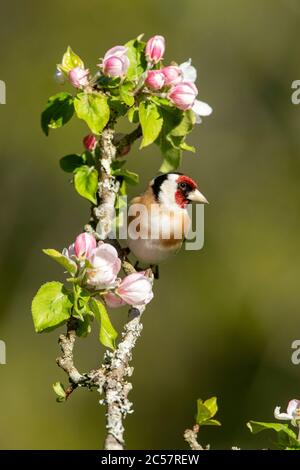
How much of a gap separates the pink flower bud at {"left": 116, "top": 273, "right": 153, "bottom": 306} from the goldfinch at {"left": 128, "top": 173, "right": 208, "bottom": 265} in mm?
754

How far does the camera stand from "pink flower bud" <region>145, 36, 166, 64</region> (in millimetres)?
2287

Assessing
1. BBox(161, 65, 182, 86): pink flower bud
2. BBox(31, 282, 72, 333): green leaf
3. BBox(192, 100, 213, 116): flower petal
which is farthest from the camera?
BBox(192, 100, 213, 116): flower petal

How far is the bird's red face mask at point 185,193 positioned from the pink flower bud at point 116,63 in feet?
2.62

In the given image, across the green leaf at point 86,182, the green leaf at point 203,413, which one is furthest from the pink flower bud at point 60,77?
the green leaf at point 203,413

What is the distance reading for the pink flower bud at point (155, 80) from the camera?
223 centimetres

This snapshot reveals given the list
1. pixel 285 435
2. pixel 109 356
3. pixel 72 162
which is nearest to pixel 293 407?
pixel 285 435

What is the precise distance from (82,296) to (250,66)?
4215 mm

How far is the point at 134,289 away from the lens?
2031 millimetres

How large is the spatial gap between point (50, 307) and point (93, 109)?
526 mm

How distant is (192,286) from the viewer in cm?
571

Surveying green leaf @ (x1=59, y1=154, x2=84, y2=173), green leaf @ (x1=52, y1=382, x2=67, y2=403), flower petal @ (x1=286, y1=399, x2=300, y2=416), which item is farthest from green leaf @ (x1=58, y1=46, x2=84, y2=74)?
flower petal @ (x1=286, y1=399, x2=300, y2=416)

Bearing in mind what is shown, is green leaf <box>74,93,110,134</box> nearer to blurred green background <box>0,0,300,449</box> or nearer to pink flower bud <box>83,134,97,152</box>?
pink flower bud <box>83,134,97,152</box>

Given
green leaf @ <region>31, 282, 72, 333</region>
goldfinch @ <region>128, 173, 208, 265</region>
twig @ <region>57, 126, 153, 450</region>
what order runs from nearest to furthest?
twig @ <region>57, 126, 153, 450</region>
green leaf @ <region>31, 282, 72, 333</region>
goldfinch @ <region>128, 173, 208, 265</region>

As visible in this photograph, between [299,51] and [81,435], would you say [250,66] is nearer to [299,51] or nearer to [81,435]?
[299,51]
